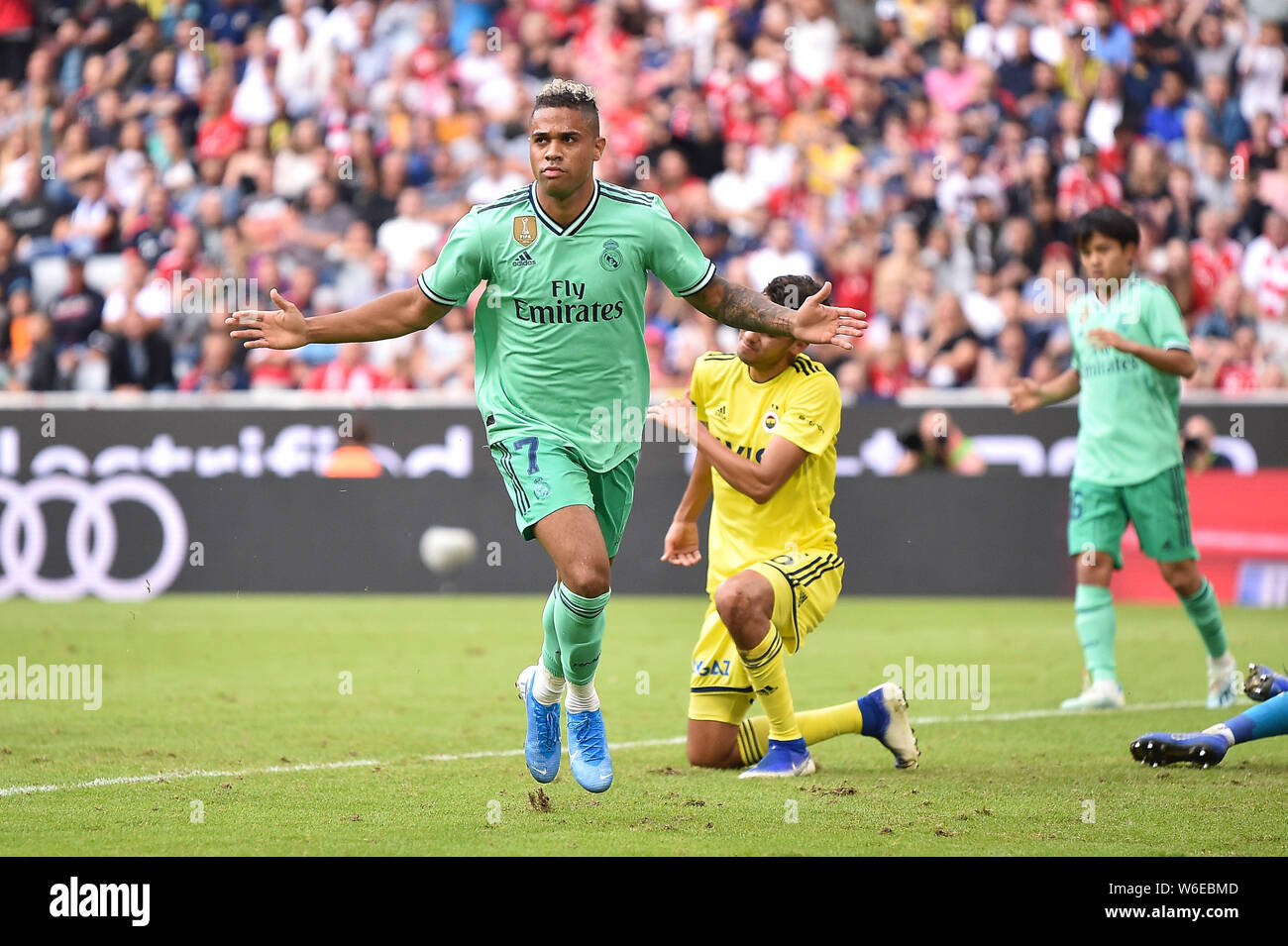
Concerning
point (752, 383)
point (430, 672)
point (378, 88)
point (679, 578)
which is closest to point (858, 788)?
point (752, 383)

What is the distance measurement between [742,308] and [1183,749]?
2481mm

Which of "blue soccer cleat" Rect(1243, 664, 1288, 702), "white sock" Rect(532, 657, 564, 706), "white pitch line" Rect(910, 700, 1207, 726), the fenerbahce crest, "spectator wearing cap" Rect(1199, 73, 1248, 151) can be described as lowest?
"white pitch line" Rect(910, 700, 1207, 726)

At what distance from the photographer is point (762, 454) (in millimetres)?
6660

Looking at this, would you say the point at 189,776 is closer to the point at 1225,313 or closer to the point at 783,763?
the point at 783,763

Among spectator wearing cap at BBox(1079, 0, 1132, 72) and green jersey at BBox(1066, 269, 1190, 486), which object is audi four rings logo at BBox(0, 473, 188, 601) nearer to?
green jersey at BBox(1066, 269, 1190, 486)

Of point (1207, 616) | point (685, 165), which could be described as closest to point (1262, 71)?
point (685, 165)

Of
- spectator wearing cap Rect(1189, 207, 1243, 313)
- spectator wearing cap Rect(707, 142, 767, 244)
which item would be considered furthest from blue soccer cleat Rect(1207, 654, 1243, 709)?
spectator wearing cap Rect(707, 142, 767, 244)

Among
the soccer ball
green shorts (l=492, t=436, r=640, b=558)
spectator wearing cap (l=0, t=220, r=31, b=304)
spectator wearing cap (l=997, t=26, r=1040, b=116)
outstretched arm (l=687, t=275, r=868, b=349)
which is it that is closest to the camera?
outstretched arm (l=687, t=275, r=868, b=349)

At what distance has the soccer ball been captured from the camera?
45.9ft

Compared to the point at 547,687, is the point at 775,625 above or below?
above

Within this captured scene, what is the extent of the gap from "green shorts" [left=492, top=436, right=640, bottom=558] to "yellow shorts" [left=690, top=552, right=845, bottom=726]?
844 mm

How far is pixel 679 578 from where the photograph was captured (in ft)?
46.0

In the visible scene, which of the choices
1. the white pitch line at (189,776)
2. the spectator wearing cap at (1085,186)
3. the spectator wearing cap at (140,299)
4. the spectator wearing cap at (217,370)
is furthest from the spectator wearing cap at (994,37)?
the white pitch line at (189,776)

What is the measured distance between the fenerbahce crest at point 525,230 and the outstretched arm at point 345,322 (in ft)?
1.24
